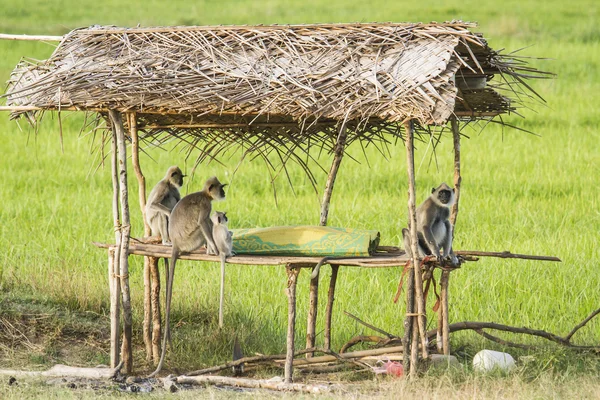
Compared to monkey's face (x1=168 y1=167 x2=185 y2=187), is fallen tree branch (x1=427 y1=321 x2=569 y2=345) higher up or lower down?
lower down

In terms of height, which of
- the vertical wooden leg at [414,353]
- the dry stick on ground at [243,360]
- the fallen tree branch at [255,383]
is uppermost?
the vertical wooden leg at [414,353]

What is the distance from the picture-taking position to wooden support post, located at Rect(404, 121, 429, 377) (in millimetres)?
6582

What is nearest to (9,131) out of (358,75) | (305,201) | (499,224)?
(305,201)

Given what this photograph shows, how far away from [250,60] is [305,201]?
18.4 ft

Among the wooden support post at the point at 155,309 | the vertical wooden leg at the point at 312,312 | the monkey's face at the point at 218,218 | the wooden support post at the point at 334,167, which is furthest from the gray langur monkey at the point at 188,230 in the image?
the wooden support post at the point at 334,167

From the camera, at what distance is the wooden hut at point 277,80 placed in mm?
6617

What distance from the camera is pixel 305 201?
12.6 meters

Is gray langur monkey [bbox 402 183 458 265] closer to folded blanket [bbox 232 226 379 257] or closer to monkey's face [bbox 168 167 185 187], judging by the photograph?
folded blanket [bbox 232 226 379 257]

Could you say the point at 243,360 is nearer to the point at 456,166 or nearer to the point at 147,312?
the point at 147,312

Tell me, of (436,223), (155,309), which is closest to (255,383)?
(155,309)

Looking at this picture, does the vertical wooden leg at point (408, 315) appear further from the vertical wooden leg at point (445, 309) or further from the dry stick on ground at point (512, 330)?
the dry stick on ground at point (512, 330)

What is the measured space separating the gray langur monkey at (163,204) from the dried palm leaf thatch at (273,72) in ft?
3.36

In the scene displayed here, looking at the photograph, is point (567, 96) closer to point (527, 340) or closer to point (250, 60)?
point (527, 340)

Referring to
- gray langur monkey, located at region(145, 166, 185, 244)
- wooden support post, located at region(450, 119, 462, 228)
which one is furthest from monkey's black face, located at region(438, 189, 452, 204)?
gray langur monkey, located at region(145, 166, 185, 244)
